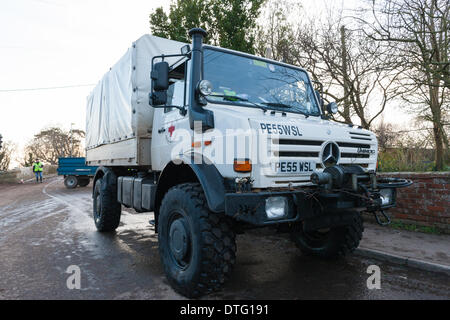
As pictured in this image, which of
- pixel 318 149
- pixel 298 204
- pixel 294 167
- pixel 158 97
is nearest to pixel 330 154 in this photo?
pixel 318 149

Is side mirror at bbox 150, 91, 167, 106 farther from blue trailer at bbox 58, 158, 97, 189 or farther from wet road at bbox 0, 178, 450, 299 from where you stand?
blue trailer at bbox 58, 158, 97, 189

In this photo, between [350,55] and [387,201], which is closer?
[387,201]

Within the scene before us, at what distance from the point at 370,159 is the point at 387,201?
57cm

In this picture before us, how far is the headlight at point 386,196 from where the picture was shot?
378 cm

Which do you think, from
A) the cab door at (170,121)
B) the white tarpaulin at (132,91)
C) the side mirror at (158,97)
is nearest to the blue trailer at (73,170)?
the white tarpaulin at (132,91)

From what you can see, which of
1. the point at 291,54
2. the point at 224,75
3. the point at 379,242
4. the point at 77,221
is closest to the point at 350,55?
the point at 291,54

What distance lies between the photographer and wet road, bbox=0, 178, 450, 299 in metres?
3.56

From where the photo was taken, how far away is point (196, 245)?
3.24 meters

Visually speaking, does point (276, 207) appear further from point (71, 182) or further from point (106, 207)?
point (71, 182)

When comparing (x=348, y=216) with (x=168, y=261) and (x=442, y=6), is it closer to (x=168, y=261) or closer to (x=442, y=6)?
(x=168, y=261)

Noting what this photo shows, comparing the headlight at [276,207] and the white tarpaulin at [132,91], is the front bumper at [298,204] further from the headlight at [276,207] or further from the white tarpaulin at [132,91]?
the white tarpaulin at [132,91]

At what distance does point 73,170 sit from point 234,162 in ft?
60.2

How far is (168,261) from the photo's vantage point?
374cm

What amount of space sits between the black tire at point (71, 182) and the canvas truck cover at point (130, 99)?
13813 millimetres
